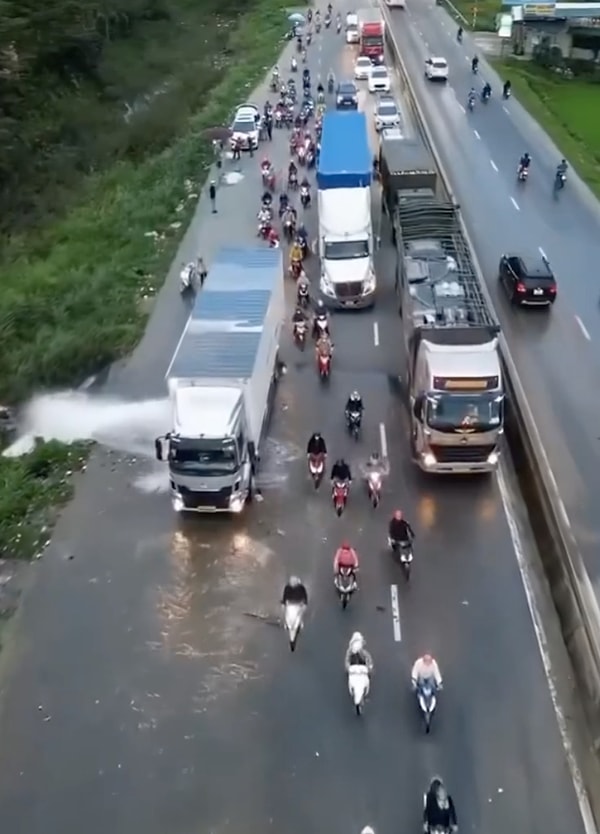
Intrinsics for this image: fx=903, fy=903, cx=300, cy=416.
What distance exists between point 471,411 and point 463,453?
971mm

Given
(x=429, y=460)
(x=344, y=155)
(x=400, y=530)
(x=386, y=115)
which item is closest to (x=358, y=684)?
(x=400, y=530)

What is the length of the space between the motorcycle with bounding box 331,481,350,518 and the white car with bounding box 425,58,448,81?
48304mm

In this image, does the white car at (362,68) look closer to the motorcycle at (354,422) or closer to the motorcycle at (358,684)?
the motorcycle at (354,422)

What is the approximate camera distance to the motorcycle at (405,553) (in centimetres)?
1730

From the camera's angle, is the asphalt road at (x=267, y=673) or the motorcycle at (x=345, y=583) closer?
the asphalt road at (x=267, y=673)

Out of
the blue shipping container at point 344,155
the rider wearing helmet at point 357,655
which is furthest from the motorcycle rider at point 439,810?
the blue shipping container at point 344,155

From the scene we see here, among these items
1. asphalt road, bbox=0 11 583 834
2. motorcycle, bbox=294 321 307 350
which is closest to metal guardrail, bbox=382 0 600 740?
asphalt road, bbox=0 11 583 834

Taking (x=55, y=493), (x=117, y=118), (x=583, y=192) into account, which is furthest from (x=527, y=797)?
(x=117, y=118)

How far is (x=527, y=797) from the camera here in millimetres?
12961

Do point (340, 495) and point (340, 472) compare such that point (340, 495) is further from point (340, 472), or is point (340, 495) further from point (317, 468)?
point (317, 468)

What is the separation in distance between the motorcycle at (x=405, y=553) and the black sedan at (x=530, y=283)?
13177 mm

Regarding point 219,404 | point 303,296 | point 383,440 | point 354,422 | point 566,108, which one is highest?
point 219,404

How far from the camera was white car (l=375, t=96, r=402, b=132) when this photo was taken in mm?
48469

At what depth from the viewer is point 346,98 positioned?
52750mm
